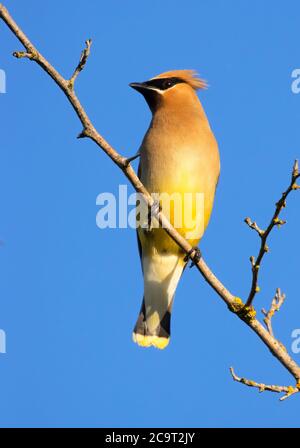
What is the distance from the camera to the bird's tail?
6.00 m

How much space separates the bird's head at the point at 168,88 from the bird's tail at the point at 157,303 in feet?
4.32

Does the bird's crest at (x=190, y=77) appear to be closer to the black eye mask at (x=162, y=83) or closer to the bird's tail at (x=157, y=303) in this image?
the black eye mask at (x=162, y=83)

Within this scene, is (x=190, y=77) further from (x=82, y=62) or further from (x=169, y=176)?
(x=82, y=62)

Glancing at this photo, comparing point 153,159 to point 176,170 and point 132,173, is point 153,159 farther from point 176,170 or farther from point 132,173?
point 132,173

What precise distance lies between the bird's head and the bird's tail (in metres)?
1.32

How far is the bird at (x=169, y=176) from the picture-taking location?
5.55 m

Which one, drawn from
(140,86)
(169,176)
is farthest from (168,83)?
(169,176)

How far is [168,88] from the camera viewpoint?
6.36 m

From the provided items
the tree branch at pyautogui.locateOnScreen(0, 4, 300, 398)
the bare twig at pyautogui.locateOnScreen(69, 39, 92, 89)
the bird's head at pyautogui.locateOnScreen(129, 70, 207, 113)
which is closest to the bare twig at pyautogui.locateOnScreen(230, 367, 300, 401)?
the tree branch at pyautogui.locateOnScreen(0, 4, 300, 398)

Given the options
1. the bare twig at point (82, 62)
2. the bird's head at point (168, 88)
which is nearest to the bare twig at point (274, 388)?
the bare twig at point (82, 62)

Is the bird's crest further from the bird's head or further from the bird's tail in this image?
the bird's tail

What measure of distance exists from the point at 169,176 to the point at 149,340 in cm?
142

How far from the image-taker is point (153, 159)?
18.6 feet
